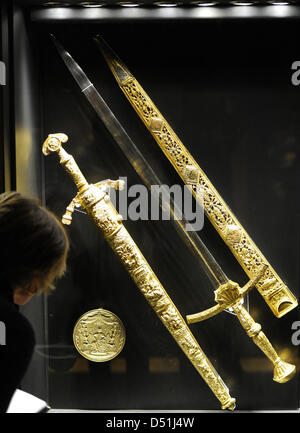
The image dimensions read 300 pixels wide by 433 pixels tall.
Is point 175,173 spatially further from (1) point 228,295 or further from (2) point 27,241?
(2) point 27,241

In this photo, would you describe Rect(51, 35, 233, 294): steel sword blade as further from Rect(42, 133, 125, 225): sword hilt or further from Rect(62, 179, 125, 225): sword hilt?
Rect(42, 133, 125, 225): sword hilt

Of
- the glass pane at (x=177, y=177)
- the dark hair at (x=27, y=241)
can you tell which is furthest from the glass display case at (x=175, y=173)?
the dark hair at (x=27, y=241)

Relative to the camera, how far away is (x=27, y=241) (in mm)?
1123

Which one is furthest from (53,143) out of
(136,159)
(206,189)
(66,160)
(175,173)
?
(206,189)

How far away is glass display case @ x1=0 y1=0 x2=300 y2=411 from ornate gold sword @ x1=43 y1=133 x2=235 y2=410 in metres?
0.07

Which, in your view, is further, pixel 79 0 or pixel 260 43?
pixel 260 43

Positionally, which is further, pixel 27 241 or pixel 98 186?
pixel 98 186

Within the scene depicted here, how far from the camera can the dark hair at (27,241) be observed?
112cm

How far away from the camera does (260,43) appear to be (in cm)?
197

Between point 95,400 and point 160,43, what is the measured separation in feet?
5.45

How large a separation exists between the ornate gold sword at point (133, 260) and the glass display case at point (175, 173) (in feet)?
0.24

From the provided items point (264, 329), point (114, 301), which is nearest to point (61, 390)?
point (114, 301)

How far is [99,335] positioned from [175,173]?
0.81 metres

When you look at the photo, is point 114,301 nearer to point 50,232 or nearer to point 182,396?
point 182,396
